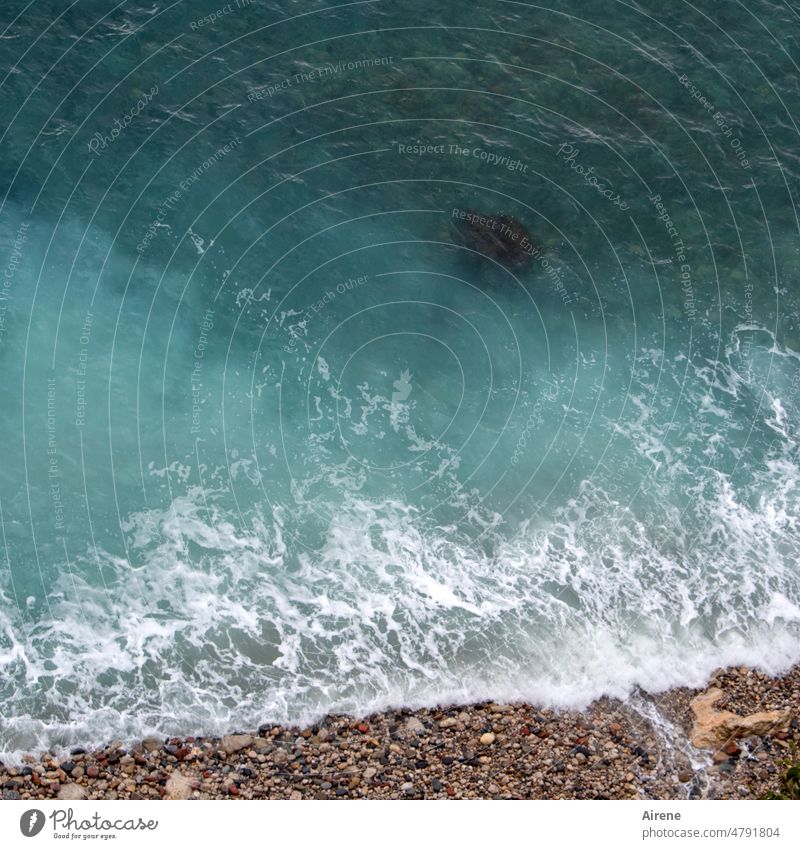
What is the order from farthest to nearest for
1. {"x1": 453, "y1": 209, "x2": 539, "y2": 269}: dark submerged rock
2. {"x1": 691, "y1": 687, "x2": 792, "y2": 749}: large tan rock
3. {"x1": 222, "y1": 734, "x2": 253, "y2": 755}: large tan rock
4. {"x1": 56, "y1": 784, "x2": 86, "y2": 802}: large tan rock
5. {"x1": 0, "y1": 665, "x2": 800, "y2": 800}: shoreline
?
1. {"x1": 453, "y1": 209, "x2": 539, "y2": 269}: dark submerged rock
2. {"x1": 691, "y1": 687, "x2": 792, "y2": 749}: large tan rock
3. {"x1": 222, "y1": 734, "x2": 253, "y2": 755}: large tan rock
4. {"x1": 0, "y1": 665, "x2": 800, "y2": 800}: shoreline
5. {"x1": 56, "y1": 784, "x2": 86, "y2": 802}: large tan rock

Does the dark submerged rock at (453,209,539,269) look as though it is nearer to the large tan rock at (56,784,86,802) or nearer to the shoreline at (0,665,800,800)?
the shoreline at (0,665,800,800)

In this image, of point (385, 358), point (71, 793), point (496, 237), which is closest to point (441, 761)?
point (71, 793)

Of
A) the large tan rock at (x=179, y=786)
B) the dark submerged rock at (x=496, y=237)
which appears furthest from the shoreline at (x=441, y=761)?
the dark submerged rock at (x=496, y=237)

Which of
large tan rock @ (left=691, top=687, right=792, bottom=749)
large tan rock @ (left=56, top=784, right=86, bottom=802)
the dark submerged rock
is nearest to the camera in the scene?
large tan rock @ (left=56, top=784, right=86, bottom=802)

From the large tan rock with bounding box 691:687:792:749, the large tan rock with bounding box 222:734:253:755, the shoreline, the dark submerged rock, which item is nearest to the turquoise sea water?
the dark submerged rock

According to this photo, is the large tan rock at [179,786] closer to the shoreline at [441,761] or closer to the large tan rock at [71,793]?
the shoreline at [441,761]
